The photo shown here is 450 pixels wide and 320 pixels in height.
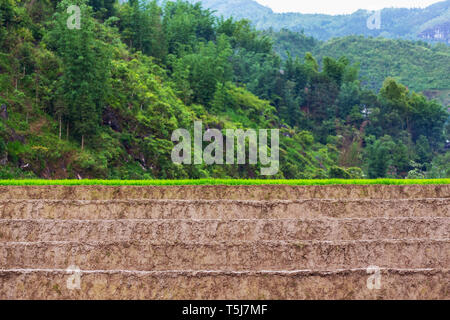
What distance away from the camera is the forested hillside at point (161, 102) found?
2523cm

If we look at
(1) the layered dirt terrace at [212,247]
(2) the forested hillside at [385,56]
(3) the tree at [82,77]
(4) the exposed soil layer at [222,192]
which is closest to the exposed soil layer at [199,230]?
(1) the layered dirt terrace at [212,247]

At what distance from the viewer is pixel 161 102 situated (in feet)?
105

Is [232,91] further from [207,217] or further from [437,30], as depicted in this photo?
[437,30]

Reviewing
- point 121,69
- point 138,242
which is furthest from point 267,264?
point 121,69

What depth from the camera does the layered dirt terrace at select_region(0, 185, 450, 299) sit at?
9266 mm

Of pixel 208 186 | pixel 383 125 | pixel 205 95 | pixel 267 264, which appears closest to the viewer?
pixel 267 264

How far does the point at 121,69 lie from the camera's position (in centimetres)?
3112

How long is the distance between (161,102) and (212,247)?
865 inches

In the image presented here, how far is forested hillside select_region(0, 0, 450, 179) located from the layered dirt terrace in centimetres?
994

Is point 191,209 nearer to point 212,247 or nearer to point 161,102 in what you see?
point 212,247

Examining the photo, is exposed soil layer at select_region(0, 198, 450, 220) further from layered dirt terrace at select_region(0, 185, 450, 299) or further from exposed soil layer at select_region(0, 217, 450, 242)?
exposed soil layer at select_region(0, 217, 450, 242)

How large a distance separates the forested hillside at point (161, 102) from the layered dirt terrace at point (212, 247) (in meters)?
9.94

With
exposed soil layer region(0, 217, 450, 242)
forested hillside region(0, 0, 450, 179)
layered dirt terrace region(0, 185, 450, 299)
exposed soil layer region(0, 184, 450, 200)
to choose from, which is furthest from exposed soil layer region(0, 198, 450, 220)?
Answer: forested hillside region(0, 0, 450, 179)

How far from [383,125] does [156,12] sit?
2676cm
